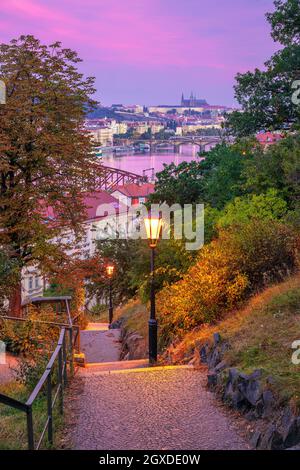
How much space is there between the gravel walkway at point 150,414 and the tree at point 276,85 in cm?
1443

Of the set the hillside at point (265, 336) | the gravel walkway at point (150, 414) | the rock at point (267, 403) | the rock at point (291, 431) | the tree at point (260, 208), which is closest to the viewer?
the rock at point (291, 431)

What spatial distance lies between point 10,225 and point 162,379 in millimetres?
11647

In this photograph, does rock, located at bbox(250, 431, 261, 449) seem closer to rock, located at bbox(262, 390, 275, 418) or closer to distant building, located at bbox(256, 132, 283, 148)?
rock, located at bbox(262, 390, 275, 418)

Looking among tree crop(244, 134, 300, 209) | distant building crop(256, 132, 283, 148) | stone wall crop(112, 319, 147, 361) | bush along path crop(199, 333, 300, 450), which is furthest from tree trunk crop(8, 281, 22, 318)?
bush along path crop(199, 333, 300, 450)

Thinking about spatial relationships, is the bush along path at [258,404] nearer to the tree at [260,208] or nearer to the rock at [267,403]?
the rock at [267,403]

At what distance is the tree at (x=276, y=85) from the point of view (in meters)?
21.2

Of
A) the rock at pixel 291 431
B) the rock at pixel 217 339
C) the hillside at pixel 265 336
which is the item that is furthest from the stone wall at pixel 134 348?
the rock at pixel 291 431

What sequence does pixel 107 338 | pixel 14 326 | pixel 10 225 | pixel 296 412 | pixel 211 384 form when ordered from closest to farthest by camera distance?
pixel 296 412 < pixel 211 384 < pixel 14 326 < pixel 10 225 < pixel 107 338

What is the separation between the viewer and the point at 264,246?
1284cm

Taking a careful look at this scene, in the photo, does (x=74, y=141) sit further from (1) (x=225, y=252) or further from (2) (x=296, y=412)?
(2) (x=296, y=412)

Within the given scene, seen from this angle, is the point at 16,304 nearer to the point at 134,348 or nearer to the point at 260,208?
the point at 134,348

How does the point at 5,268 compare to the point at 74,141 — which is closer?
the point at 5,268
